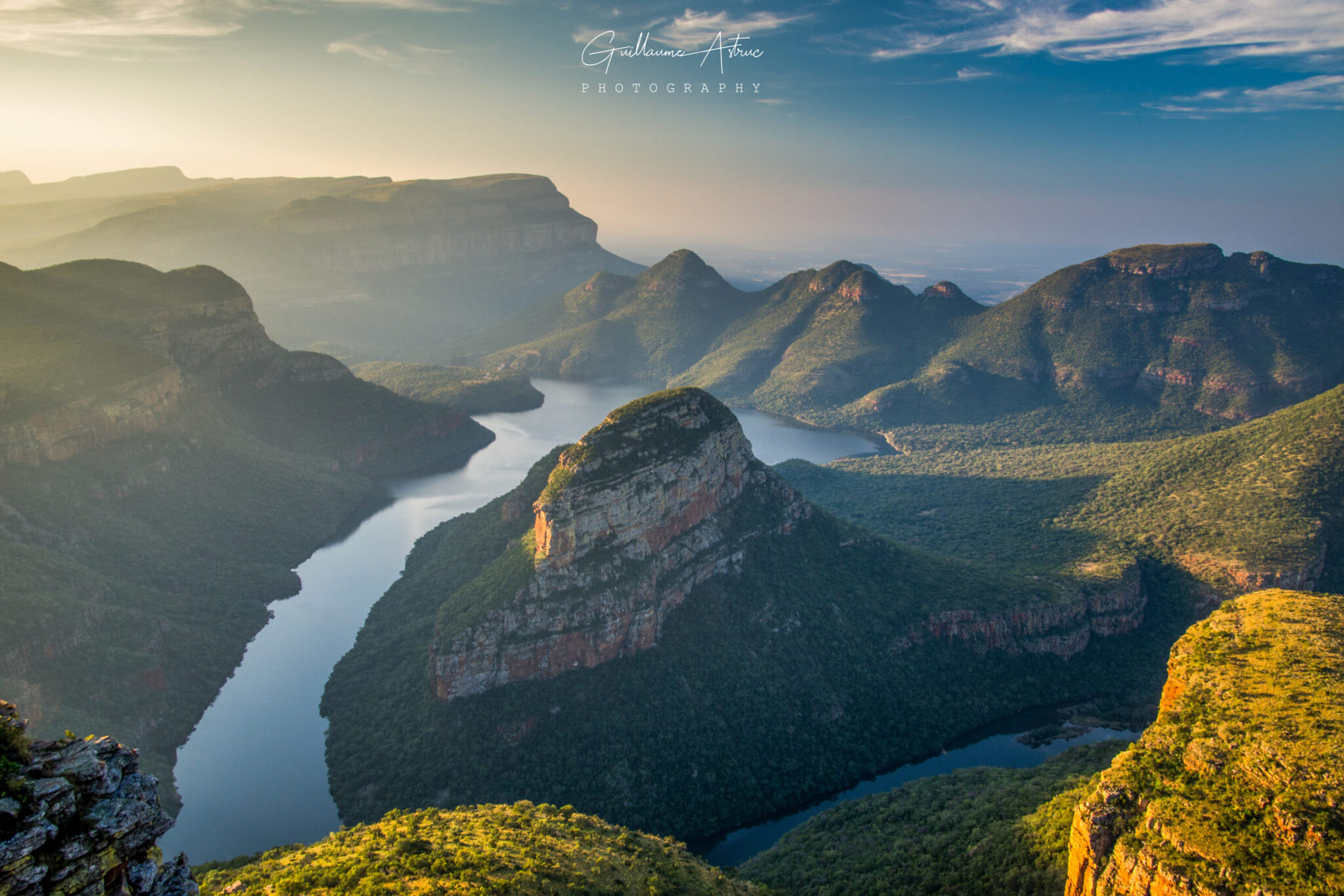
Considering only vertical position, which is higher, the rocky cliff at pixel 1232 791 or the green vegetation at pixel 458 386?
the rocky cliff at pixel 1232 791

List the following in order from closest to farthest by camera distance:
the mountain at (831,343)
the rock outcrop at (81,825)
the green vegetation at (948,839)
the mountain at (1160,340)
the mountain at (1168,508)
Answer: the rock outcrop at (81,825), the green vegetation at (948,839), the mountain at (1168,508), the mountain at (1160,340), the mountain at (831,343)

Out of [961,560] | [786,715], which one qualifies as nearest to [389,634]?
[786,715]

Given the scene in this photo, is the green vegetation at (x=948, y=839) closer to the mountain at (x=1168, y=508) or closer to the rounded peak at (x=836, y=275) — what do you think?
the mountain at (x=1168, y=508)

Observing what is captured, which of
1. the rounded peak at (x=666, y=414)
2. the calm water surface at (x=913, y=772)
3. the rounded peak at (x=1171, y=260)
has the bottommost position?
the calm water surface at (x=913, y=772)

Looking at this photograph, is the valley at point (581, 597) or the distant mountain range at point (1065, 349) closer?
the valley at point (581, 597)

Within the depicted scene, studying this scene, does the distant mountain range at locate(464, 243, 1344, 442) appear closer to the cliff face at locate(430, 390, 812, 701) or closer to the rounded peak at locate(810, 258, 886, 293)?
the rounded peak at locate(810, 258, 886, 293)

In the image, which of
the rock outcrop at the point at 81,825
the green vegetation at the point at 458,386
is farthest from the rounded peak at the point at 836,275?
the rock outcrop at the point at 81,825

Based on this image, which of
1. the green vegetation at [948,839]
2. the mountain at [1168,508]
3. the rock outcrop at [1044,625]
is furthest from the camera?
the mountain at [1168,508]
